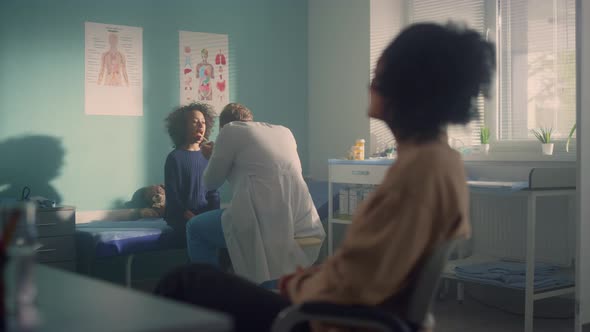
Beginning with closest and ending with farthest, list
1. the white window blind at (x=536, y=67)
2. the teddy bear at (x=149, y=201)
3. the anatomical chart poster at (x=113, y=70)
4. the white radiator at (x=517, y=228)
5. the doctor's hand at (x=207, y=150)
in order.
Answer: the white radiator at (x=517, y=228), the doctor's hand at (x=207, y=150), the white window blind at (x=536, y=67), the anatomical chart poster at (x=113, y=70), the teddy bear at (x=149, y=201)

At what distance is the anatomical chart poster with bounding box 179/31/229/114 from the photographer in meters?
4.62

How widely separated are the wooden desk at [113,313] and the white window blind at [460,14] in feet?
11.6

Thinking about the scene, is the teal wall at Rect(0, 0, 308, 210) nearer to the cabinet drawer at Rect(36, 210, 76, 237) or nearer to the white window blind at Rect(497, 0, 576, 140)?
the cabinet drawer at Rect(36, 210, 76, 237)

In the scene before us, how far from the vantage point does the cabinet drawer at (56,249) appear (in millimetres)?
3668

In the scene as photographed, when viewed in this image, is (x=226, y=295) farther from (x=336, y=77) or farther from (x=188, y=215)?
(x=336, y=77)

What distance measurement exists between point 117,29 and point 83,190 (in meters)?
0.99

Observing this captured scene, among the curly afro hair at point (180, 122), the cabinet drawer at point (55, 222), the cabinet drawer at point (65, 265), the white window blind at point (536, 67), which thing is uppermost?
the white window blind at point (536, 67)

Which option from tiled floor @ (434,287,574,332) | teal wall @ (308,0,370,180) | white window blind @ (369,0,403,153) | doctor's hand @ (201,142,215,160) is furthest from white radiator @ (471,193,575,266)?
doctor's hand @ (201,142,215,160)

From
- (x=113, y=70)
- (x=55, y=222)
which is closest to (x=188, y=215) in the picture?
(x=55, y=222)

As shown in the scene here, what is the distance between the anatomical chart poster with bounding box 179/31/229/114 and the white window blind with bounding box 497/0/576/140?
70.3 inches

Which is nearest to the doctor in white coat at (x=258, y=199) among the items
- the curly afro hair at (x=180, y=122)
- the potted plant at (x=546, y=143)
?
the curly afro hair at (x=180, y=122)

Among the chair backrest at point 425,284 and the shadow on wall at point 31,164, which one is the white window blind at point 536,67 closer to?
the shadow on wall at point 31,164

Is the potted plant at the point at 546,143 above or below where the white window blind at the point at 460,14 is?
below

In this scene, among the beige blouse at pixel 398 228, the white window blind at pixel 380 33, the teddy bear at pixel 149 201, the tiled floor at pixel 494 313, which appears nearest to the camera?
the beige blouse at pixel 398 228
